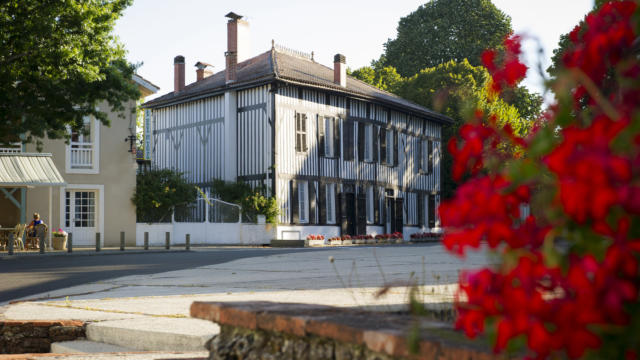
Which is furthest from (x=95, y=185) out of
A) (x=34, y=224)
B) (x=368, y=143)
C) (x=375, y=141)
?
(x=375, y=141)

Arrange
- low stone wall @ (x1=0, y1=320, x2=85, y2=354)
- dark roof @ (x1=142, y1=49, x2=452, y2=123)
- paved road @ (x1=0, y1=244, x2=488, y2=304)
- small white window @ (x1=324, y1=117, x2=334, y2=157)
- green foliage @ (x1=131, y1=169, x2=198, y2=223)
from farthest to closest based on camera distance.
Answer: small white window @ (x1=324, y1=117, x2=334, y2=157) < dark roof @ (x1=142, y1=49, x2=452, y2=123) < green foliage @ (x1=131, y1=169, x2=198, y2=223) < paved road @ (x1=0, y1=244, x2=488, y2=304) < low stone wall @ (x1=0, y1=320, x2=85, y2=354)

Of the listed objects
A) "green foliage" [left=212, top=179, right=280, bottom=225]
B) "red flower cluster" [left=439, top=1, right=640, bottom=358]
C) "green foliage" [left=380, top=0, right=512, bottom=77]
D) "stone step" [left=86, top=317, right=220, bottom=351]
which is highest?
"green foliage" [left=380, top=0, right=512, bottom=77]

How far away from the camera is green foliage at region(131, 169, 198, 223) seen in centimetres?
2575

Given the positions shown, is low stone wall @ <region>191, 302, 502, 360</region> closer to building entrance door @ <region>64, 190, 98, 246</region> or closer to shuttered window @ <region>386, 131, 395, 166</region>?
building entrance door @ <region>64, 190, 98, 246</region>

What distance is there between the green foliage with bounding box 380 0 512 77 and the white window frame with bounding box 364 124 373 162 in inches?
842

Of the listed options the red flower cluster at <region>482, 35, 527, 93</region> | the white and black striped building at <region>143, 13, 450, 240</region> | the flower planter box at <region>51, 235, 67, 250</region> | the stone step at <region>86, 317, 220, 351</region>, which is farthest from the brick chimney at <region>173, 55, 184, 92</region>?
the red flower cluster at <region>482, 35, 527, 93</region>

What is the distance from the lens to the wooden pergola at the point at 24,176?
22844 mm

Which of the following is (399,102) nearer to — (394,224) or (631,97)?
(394,224)

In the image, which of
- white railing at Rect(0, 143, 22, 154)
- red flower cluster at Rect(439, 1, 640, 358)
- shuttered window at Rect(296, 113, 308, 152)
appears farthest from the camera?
shuttered window at Rect(296, 113, 308, 152)

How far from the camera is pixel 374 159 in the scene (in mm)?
32125

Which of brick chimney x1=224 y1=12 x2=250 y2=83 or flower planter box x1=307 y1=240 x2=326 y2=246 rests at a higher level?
brick chimney x1=224 y1=12 x2=250 y2=83

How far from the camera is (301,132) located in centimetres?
2872

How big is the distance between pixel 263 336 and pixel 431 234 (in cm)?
3156

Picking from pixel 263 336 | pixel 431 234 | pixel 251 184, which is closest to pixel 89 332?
pixel 263 336
